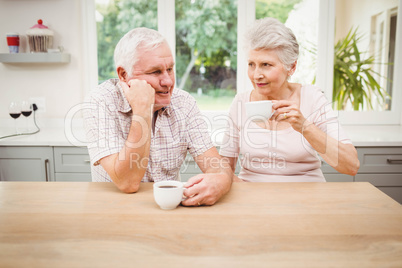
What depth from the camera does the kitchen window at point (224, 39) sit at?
2859 millimetres

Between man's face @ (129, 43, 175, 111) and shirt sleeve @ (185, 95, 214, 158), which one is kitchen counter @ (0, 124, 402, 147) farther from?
man's face @ (129, 43, 175, 111)

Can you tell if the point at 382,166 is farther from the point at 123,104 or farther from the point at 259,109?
the point at 123,104

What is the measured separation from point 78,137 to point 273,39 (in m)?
1.59

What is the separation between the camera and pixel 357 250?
A: 812 millimetres

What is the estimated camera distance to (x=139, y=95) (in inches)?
54.3

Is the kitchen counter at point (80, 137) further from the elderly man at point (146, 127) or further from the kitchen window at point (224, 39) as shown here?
the elderly man at point (146, 127)

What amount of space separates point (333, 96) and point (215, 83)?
0.98m

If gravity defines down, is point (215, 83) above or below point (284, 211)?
above

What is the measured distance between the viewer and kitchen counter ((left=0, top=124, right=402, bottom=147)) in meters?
2.30

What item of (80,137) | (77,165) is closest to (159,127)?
(77,165)

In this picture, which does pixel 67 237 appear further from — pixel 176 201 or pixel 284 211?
pixel 284 211

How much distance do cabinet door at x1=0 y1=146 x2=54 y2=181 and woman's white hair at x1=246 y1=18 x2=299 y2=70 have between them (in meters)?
1.50

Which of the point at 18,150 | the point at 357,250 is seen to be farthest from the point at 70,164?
the point at 357,250

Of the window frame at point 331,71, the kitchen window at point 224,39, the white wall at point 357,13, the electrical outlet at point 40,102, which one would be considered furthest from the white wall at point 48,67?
the white wall at point 357,13
